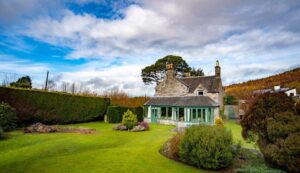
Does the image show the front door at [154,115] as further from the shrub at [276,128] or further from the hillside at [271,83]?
the hillside at [271,83]

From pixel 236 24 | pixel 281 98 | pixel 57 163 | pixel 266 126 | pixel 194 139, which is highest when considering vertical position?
pixel 236 24

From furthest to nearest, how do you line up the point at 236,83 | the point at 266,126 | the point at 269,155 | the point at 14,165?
1. the point at 236,83
2. the point at 266,126
3. the point at 269,155
4. the point at 14,165

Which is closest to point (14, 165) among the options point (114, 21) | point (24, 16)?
point (24, 16)

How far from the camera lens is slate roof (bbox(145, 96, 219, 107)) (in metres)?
24.4

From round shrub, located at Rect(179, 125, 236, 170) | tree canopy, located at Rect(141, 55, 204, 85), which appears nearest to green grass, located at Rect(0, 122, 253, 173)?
round shrub, located at Rect(179, 125, 236, 170)

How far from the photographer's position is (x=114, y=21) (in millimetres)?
15047

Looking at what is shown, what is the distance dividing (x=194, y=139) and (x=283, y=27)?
11422mm

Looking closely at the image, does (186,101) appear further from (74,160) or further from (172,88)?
(74,160)

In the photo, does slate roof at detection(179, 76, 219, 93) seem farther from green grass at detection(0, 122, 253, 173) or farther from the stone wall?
green grass at detection(0, 122, 253, 173)

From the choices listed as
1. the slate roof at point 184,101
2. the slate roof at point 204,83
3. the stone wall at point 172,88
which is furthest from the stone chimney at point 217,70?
the stone wall at point 172,88

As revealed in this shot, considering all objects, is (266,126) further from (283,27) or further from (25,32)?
(25,32)

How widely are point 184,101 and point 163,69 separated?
19.9 meters

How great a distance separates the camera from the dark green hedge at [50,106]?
1599cm

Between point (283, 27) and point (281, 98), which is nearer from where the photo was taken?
point (281, 98)
